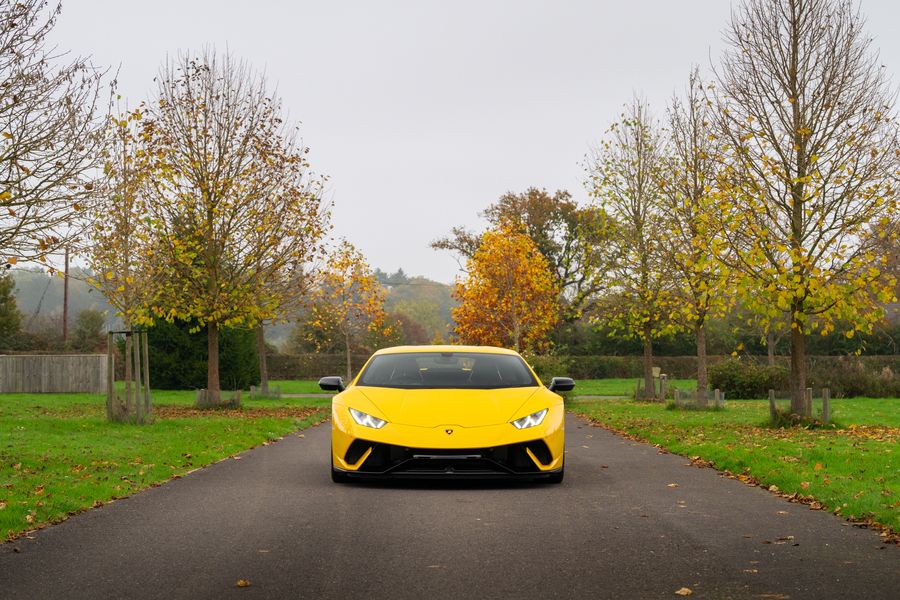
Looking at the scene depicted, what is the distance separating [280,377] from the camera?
56656 millimetres

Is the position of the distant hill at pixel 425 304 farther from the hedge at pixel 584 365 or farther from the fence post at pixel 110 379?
the fence post at pixel 110 379

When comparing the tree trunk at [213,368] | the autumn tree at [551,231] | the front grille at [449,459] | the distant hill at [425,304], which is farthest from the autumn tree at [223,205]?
the distant hill at [425,304]

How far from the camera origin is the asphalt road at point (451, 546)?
6.01 metres

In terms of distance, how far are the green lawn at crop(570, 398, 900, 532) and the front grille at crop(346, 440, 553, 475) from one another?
282cm

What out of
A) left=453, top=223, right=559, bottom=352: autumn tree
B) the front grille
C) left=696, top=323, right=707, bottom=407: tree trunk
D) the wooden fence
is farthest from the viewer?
left=453, top=223, right=559, bottom=352: autumn tree

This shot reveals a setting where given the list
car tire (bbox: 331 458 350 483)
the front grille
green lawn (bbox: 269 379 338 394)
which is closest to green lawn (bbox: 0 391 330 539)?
car tire (bbox: 331 458 350 483)

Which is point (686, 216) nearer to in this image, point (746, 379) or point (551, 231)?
point (746, 379)

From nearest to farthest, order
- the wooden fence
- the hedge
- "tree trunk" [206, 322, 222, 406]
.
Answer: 1. "tree trunk" [206, 322, 222, 406]
2. the wooden fence
3. the hedge

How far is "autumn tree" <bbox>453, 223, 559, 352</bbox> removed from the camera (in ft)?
143

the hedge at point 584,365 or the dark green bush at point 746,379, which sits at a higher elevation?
the hedge at point 584,365

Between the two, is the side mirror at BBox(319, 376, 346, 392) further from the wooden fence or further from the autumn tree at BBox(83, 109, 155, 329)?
the wooden fence

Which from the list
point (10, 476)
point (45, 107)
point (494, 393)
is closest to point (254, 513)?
point (494, 393)

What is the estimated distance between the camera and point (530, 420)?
10.4 metres

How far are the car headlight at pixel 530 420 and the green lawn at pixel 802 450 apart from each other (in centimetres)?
269
